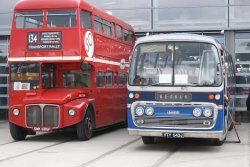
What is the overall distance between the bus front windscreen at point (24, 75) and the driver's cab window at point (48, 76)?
0.28m

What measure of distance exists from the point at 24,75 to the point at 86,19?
2538mm

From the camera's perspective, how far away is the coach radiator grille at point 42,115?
15.2 m

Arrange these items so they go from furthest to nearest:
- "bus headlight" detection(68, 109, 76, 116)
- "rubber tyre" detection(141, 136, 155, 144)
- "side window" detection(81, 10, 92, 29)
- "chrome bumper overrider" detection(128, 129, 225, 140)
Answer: "side window" detection(81, 10, 92, 29) → "bus headlight" detection(68, 109, 76, 116) → "rubber tyre" detection(141, 136, 155, 144) → "chrome bumper overrider" detection(128, 129, 225, 140)

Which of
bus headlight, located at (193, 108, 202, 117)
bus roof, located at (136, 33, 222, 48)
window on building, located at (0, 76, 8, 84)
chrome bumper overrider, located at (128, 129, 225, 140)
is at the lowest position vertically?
chrome bumper overrider, located at (128, 129, 225, 140)

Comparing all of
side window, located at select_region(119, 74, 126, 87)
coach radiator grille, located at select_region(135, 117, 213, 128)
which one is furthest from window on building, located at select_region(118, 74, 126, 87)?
coach radiator grille, located at select_region(135, 117, 213, 128)

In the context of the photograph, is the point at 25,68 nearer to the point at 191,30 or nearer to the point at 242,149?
the point at 242,149

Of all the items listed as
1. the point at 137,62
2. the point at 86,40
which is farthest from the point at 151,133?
the point at 86,40

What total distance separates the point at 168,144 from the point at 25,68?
15.6ft

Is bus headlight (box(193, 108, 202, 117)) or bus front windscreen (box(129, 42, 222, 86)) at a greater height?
bus front windscreen (box(129, 42, 222, 86))

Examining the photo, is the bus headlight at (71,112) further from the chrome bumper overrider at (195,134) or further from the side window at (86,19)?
the chrome bumper overrider at (195,134)

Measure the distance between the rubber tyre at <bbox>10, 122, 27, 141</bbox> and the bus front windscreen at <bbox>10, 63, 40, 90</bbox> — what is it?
116 cm

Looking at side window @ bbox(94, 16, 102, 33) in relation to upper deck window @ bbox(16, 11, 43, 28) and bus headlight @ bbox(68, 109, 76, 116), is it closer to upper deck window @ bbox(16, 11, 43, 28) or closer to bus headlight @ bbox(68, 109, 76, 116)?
upper deck window @ bbox(16, 11, 43, 28)

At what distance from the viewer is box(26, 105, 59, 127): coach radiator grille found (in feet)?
50.0

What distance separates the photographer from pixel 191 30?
940 inches
